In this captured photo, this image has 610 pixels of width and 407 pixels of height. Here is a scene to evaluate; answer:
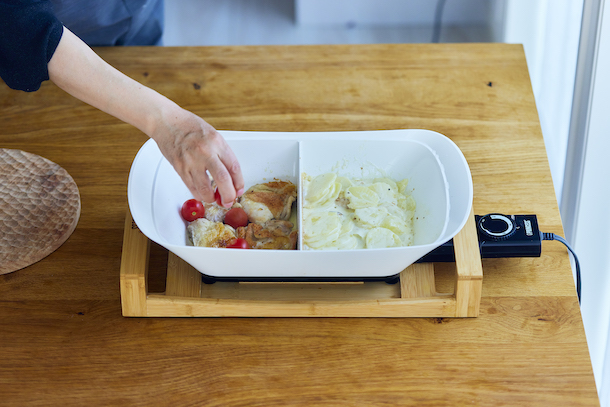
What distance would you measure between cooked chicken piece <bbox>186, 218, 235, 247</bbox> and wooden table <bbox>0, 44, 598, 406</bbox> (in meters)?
0.14

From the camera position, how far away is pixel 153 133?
86 centimetres

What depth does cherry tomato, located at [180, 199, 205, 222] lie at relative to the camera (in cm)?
97

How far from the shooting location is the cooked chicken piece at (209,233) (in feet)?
3.10

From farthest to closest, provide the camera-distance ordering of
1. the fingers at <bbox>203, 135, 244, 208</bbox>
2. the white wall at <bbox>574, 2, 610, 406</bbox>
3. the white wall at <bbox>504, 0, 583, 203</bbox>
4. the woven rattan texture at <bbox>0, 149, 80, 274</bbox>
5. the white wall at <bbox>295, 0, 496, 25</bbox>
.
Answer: the white wall at <bbox>295, 0, 496, 25</bbox> < the white wall at <bbox>504, 0, 583, 203</bbox> < the white wall at <bbox>574, 2, 610, 406</bbox> < the woven rattan texture at <bbox>0, 149, 80, 274</bbox> < the fingers at <bbox>203, 135, 244, 208</bbox>

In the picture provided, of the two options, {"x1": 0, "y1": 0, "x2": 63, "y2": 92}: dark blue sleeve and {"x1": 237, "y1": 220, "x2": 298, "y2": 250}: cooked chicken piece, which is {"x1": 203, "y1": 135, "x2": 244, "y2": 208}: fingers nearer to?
{"x1": 237, "y1": 220, "x2": 298, "y2": 250}: cooked chicken piece

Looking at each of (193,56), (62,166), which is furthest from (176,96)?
(62,166)

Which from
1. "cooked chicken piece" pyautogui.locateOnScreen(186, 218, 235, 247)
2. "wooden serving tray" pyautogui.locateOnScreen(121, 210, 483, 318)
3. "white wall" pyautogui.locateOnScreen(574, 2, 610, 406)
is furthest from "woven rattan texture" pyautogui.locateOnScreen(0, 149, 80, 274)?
"white wall" pyautogui.locateOnScreen(574, 2, 610, 406)

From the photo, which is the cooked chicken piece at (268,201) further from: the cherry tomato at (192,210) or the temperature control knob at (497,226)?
the temperature control knob at (497,226)

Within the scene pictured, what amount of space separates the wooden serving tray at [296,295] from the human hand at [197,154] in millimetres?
193

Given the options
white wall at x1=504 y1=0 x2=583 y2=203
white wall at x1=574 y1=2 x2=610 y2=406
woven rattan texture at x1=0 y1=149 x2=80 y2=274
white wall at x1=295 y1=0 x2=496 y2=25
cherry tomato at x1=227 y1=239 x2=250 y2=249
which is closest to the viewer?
cherry tomato at x1=227 y1=239 x2=250 y2=249

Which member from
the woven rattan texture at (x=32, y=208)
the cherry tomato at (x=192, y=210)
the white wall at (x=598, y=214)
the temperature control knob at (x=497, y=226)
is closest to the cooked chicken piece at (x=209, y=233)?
the cherry tomato at (x=192, y=210)

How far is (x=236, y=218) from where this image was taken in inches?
39.1

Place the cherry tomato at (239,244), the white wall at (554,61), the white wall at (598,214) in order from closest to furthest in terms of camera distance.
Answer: the cherry tomato at (239,244) → the white wall at (598,214) → the white wall at (554,61)

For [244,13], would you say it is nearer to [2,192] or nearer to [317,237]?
[2,192]
